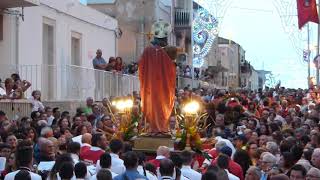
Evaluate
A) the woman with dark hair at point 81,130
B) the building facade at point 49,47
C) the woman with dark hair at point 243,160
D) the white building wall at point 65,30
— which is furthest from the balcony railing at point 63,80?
the woman with dark hair at point 243,160

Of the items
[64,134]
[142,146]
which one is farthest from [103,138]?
[64,134]

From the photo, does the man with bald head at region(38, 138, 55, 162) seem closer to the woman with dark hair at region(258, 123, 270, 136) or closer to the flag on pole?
the woman with dark hair at region(258, 123, 270, 136)

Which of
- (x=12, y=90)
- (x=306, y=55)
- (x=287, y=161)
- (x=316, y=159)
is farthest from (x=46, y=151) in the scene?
(x=306, y=55)

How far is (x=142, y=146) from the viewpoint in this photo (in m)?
11.6

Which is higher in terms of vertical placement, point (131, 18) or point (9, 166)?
point (131, 18)

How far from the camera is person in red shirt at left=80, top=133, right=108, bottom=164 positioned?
32.8 ft

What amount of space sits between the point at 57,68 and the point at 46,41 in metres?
2.63

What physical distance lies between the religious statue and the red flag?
14.0 metres

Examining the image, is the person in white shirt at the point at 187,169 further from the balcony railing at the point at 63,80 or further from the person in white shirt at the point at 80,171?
the balcony railing at the point at 63,80

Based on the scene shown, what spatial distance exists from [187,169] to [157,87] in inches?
120

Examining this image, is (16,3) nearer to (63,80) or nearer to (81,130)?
(63,80)

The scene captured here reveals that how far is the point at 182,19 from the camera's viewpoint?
41.0 metres

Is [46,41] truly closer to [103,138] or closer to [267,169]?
[103,138]

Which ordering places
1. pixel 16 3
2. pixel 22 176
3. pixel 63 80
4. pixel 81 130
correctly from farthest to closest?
pixel 63 80 → pixel 16 3 → pixel 81 130 → pixel 22 176
